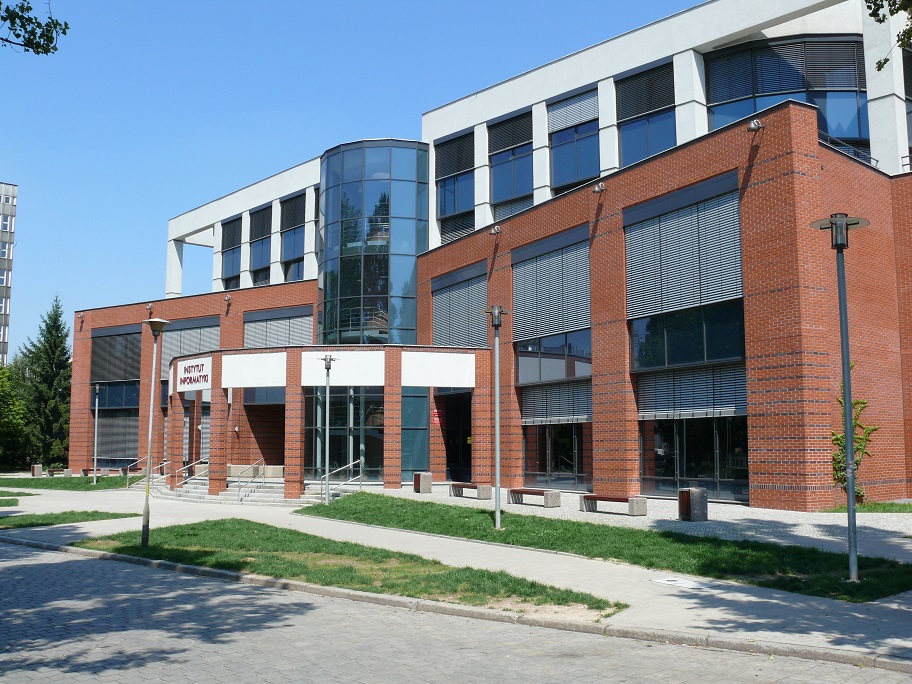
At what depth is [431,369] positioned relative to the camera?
3362 centimetres

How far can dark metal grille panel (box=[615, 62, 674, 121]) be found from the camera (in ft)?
104

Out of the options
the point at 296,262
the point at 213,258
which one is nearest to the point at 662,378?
the point at 296,262

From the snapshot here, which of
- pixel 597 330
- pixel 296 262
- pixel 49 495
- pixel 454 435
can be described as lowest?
Answer: pixel 49 495

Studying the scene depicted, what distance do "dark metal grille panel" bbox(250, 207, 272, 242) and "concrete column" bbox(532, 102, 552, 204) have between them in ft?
66.4

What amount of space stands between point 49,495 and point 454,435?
18.6m

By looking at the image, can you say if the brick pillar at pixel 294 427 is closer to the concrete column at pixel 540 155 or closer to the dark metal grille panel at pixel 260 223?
the concrete column at pixel 540 155

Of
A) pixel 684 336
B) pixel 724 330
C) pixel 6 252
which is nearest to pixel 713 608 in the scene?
pixel 724 330

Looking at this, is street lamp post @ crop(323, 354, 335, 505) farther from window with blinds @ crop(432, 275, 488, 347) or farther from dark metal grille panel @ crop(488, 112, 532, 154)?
dark metal grille panel @ crop(488, 112, 532, 154)

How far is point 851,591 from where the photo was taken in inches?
450

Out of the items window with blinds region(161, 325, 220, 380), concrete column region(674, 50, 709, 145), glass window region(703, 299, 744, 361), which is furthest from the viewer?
window with blinds region(161, 325, 220, 380)

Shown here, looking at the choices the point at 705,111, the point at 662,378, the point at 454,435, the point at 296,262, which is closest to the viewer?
the point at 662,378

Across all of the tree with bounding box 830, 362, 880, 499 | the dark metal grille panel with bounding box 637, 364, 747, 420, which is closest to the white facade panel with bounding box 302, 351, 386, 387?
the dark metal grille panel with bounding box 637, 364, 747, 420

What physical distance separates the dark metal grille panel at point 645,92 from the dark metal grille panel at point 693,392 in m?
11.2

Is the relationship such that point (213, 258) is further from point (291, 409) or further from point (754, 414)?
point (754, 414)
